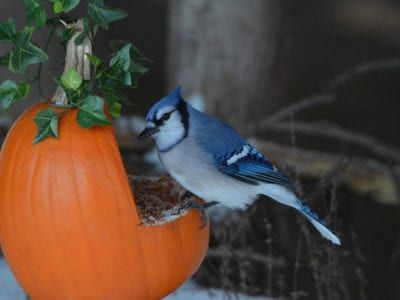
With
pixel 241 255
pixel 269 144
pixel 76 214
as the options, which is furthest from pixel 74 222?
pixel 269 144

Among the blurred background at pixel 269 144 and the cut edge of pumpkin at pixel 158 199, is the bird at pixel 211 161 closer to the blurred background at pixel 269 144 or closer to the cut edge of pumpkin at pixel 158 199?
the cut edge of pumpkin at pixel 158 199

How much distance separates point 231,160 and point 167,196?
0.80ft

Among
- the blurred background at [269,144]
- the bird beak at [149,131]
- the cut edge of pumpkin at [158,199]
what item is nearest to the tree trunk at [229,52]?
the blurred background at [269,144]

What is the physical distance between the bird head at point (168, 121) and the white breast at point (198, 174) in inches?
1.0

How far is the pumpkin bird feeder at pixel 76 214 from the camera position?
2.10 meters

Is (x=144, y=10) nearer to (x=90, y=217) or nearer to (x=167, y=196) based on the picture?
(x=167, y=196)

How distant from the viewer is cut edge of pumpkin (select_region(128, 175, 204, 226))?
2229mm

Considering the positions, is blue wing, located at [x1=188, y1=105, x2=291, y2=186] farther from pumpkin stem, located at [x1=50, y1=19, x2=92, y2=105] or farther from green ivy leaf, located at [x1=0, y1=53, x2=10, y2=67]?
green ivy leaf, located at [x1=0, y1=53, x2=10, y2=67]

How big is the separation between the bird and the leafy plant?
140mm

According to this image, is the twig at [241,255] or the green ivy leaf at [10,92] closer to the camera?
the green ivy leaf at [10,92]

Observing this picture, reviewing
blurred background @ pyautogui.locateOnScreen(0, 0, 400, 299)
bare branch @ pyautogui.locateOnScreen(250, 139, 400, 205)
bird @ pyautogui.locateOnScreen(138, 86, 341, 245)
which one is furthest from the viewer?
bare branch @ pyautogui.locateOnScreen(250, 139, 400, 205)

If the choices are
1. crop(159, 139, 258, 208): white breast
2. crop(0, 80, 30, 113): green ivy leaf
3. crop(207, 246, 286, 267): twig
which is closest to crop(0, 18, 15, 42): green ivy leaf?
crop(0, 80, 30, 113): green ivy leaf

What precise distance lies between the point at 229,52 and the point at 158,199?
1.79 metres

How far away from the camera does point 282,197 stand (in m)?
2.41
